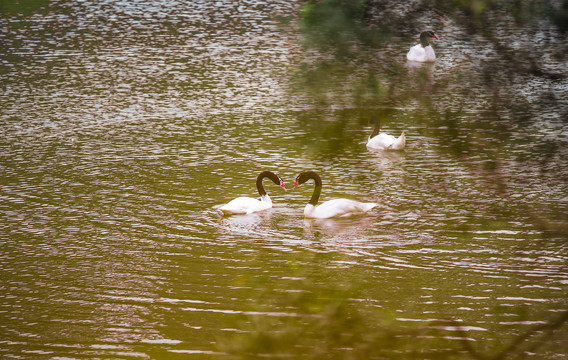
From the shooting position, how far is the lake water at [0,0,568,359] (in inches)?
354

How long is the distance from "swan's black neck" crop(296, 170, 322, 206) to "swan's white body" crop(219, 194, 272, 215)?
2.28 ft

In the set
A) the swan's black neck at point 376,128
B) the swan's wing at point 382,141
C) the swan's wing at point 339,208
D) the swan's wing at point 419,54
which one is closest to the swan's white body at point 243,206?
the swan's wing at point 339,208

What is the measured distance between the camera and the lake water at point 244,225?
8.98 meters

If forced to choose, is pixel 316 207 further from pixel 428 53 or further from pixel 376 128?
pixel 428 53

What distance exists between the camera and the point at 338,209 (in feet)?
40.5

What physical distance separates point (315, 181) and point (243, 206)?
121cm

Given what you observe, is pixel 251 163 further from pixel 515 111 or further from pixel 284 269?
pixel 515 111

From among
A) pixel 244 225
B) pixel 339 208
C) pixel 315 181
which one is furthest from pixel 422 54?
pixel 244 225

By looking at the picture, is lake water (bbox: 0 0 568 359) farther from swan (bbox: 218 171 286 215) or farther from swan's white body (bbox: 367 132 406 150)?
swan's white body (bbox: 367 132 406 150)

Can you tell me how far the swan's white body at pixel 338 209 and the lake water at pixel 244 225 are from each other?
0.14m

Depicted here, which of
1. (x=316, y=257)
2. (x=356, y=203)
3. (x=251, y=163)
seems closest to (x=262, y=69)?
(x=251, y=163)

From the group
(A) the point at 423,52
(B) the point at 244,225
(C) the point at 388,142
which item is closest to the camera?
(B) the point at 244,225

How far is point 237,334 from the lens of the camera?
8.70m

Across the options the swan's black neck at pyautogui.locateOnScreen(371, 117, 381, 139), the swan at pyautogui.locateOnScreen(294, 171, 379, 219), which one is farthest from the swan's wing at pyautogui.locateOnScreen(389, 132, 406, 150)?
the swan at pyautogui.locateOnScreen(294, 171, 379, 219)
